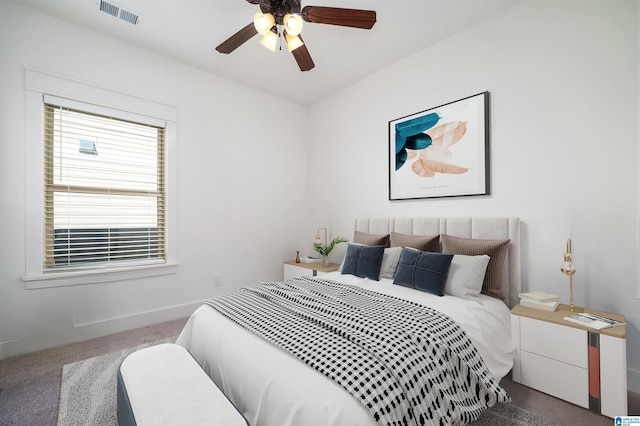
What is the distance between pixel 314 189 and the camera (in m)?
4.48

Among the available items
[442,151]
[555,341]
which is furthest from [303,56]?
[555,341]

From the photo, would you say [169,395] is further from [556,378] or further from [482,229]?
[482,229]

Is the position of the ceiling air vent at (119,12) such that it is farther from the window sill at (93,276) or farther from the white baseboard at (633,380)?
the white baseboard at (633,380)

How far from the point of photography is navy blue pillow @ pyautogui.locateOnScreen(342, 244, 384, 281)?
272 cm

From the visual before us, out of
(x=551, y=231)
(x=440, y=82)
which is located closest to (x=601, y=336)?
(x=551, y=231)

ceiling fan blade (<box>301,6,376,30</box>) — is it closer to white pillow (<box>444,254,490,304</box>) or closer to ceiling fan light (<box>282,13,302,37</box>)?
ceiling fan light (<box>282,13,302,37</box>)

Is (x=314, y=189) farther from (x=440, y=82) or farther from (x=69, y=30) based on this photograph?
(x=69, y=30)

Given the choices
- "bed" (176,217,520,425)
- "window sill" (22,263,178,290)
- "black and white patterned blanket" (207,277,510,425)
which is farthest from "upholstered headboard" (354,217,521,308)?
"window sill" (22,263,178,290)

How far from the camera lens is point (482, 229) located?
2.53 metres

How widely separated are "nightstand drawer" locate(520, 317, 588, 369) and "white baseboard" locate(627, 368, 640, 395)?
0.57m

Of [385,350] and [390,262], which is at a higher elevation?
[390,262]

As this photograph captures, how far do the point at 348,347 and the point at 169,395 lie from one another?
80 cm

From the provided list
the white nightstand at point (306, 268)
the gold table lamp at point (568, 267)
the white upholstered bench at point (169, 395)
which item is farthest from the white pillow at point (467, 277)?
the white upholstered bench at point (169, 395)

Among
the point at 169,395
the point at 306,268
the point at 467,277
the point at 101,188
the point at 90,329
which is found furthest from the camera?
the point at 306,268
